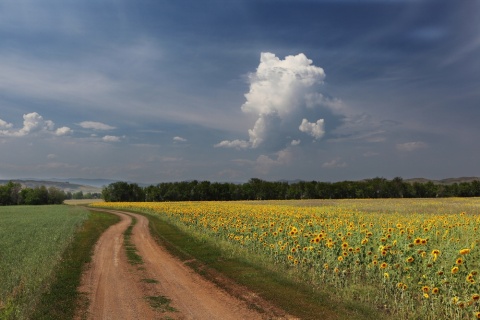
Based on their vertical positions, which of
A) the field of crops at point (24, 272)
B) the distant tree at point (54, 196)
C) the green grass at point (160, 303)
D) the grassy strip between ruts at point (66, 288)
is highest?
the distant tree at point (54, 196)

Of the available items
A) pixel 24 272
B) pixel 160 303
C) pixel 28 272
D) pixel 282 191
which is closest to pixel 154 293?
pixel 160 303

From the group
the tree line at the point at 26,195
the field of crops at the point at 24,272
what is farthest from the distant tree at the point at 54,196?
the field of crops at the point at 24,272

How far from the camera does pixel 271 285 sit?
1309cm

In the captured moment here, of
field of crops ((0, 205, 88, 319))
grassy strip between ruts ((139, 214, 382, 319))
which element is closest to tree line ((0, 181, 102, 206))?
field of crops ((0, 205, 88, 319))

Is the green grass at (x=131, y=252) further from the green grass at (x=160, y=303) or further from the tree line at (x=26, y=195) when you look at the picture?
the tree line at (x=26, y=195)

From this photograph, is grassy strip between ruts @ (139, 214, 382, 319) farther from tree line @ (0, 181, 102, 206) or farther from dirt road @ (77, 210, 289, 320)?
tree line @ (0, 181, 102, 206)

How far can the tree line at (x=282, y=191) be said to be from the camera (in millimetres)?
130250

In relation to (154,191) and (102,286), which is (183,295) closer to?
(102,286)

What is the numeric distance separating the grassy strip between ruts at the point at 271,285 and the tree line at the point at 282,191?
11079 centimetres

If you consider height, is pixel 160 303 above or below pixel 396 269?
below

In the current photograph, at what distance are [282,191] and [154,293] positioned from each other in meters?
125

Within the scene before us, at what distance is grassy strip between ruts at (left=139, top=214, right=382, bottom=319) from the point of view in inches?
413

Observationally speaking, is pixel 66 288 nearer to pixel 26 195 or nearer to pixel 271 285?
pixel 271 285

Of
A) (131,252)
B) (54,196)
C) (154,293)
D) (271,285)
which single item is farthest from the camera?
(54,196)
